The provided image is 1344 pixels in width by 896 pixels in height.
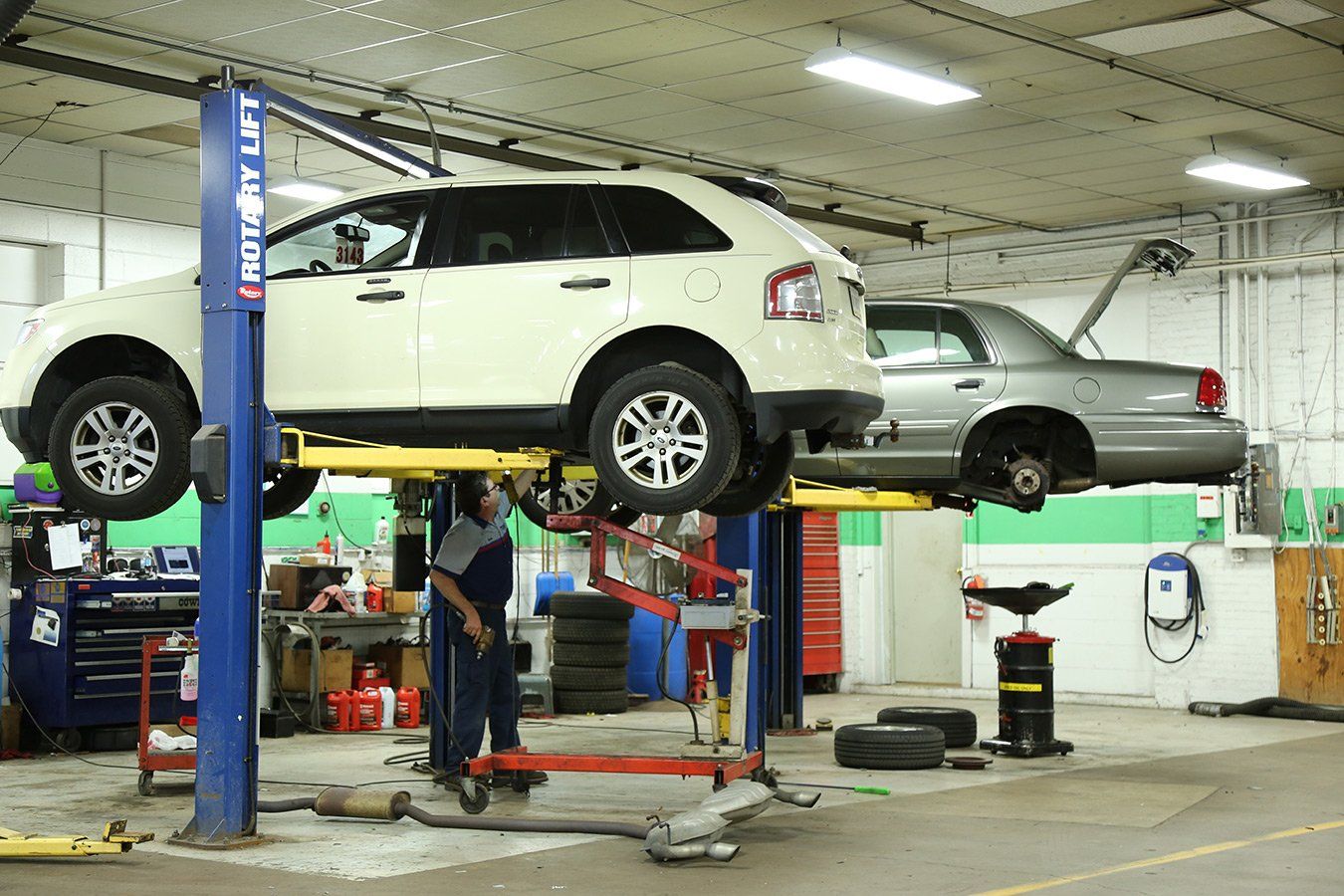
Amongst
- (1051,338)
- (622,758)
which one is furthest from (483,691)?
(1051,338)

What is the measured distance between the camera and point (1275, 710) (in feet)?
43.6

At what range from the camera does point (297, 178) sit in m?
12.4

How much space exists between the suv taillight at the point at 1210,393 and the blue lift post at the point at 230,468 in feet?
17.2

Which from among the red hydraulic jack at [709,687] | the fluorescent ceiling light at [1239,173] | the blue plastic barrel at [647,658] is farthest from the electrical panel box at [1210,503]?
the red hydraulic jack at [709,687]

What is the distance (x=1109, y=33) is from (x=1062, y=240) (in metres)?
5.94

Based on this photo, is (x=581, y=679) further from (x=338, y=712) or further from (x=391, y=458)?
(x=391, y=458)

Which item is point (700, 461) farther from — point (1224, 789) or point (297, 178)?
point (297, 178)

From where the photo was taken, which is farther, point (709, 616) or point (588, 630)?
point (588, 630)

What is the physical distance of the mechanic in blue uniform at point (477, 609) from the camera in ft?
26.3

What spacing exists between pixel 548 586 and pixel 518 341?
323 inches

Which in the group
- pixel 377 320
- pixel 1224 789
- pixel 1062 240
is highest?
pixel 1062 240

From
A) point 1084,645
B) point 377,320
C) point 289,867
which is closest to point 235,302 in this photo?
point 377,320

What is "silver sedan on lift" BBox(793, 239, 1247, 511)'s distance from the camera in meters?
8.87

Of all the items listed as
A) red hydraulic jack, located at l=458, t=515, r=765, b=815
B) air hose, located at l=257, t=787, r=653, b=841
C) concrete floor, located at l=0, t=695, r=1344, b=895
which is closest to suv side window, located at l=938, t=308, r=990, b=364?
red hydraulic jack, located at l=458, t=515, r=765, b=815
